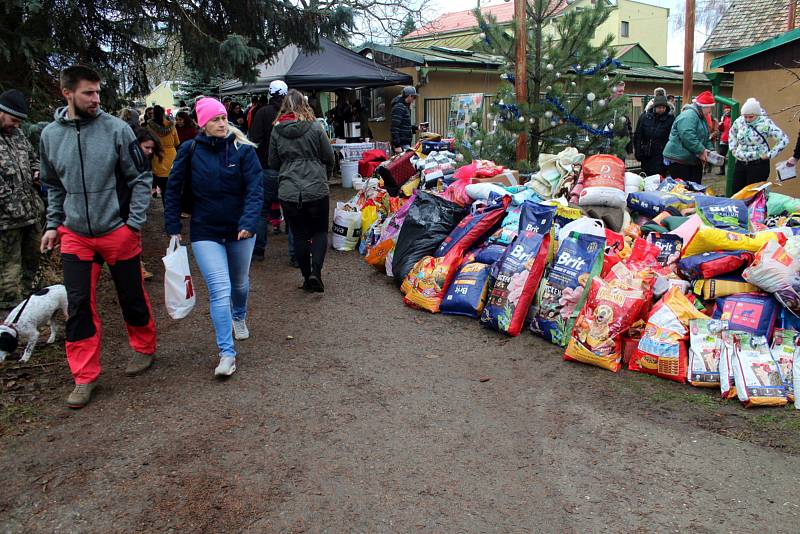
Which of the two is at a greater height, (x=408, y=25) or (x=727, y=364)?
(x=408, y=25)

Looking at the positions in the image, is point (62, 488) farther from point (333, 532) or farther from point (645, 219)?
point (645, 219)

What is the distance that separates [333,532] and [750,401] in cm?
245

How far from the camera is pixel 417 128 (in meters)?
14.7

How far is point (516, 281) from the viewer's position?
474 centimetres

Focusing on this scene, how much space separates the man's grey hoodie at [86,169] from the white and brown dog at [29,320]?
0.80 m

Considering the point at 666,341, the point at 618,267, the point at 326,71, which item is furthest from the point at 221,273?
the point at 326,71

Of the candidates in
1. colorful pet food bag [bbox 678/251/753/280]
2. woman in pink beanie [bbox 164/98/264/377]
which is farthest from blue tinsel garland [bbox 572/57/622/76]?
woman in pink beanie [bbox 164/98/264/377]

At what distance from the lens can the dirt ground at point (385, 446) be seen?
2656mm

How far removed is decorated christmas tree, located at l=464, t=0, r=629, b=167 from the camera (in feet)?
25.6

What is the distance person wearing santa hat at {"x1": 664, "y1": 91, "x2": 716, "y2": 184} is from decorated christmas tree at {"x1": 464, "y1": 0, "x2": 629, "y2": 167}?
0.59 m

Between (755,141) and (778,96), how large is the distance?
3046 mm

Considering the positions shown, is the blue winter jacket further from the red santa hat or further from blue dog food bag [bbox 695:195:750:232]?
the red santa hat

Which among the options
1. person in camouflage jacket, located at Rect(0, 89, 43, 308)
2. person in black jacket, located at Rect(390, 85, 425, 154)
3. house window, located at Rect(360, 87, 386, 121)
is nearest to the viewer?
person in camouflage jacket, located at Rect(0, 89, 43, 308)

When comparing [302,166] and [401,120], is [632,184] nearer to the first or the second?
[302,166]
